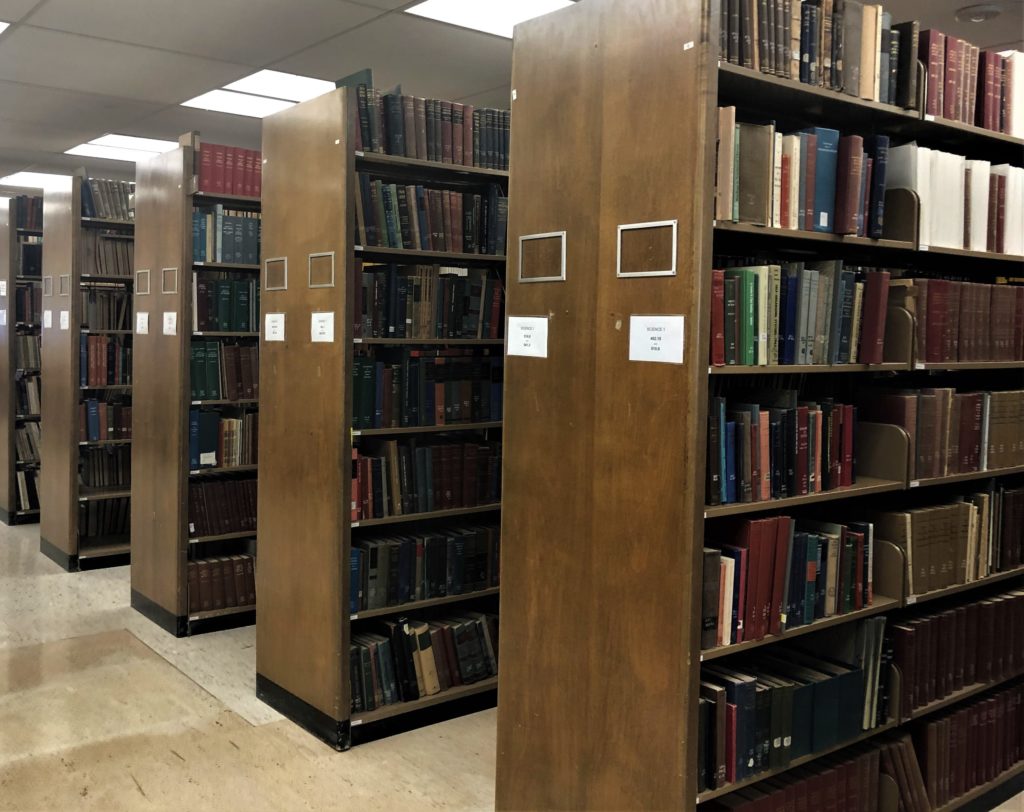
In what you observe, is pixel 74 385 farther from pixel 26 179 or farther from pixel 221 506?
pixel 26 179

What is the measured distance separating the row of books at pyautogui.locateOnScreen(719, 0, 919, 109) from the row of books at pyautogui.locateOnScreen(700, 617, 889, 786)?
154 centimetres

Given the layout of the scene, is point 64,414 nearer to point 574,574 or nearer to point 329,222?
point 329,222

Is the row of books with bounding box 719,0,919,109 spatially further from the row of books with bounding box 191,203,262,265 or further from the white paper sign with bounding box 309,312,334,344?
the row of books with bounding box 191,203,262,265

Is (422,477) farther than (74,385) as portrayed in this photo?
No

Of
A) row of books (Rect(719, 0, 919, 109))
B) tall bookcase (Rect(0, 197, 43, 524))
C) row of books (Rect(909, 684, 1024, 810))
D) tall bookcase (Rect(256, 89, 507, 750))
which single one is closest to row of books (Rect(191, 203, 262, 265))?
tall bookcase (Rect(256, 89, 507, 750))

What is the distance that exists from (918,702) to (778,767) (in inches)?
28.5

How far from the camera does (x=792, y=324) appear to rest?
241 cm

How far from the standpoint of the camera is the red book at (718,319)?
2.17m

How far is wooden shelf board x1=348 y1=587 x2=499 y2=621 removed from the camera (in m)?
3.45

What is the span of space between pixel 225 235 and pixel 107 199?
154 centimetres

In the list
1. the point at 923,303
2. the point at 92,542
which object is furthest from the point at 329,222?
the point at 92,542

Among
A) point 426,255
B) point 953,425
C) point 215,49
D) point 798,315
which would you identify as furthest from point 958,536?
point 215,49

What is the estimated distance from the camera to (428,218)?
3631 mm

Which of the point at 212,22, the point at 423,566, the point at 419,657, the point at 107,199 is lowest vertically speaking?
the point at 419,657
